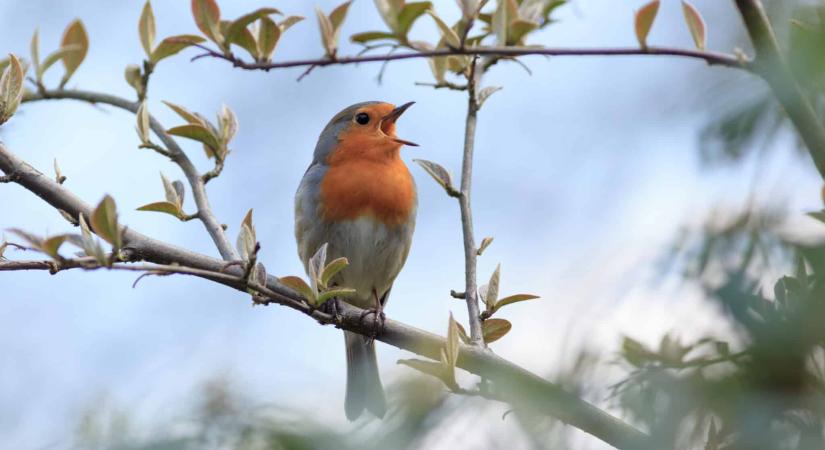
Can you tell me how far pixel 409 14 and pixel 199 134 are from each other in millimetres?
1238

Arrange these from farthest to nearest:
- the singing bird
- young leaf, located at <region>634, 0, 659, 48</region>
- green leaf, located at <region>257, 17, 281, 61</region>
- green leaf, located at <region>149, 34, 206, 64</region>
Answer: the singing bird → green leaf, located at <region>149, 34, 206, 64</region> → green leaf, located at <region>257, 17, 281, 61</region> → young leaf, located at <region>634, 0, 659, 48</region>

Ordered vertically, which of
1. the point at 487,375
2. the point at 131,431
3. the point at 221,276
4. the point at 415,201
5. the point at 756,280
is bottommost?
the point at 415,201

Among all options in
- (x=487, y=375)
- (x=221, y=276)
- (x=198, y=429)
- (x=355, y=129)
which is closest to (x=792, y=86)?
(x=487, y=375)

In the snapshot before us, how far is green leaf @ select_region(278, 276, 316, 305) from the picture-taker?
2289 millimetres

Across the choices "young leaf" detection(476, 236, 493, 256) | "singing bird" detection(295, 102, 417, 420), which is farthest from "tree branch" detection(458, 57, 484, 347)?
"singing bird" detection(295, 102, 417, 420)

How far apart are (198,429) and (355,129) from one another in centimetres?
436

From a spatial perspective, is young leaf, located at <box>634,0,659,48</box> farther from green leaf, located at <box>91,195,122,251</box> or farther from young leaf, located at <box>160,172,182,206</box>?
young leaf, located at <box>160,172,182,206</box>

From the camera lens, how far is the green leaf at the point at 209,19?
2.22 meters

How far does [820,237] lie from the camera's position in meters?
0.73

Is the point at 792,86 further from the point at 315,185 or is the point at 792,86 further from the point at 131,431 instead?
the point at 315,185

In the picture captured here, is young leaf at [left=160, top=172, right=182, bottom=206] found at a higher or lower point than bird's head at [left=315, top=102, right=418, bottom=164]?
higher

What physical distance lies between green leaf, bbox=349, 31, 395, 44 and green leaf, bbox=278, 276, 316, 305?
2.26 ft

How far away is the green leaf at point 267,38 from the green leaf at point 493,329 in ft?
3.05

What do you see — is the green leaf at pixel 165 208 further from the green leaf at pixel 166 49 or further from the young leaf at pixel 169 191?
the green leaf at pixel 166 49
